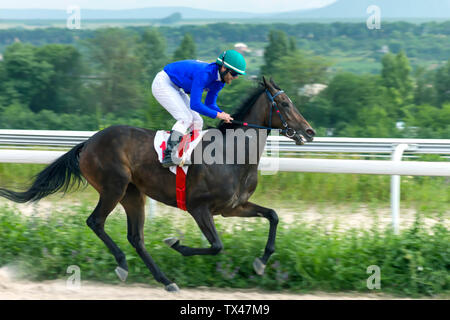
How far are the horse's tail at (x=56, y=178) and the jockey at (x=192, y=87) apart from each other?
0.87m

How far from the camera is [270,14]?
31.2 metres

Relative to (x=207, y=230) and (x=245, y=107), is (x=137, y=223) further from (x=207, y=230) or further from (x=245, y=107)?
(x=245, y=107)

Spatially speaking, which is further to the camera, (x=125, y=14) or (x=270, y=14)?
(x=270, y=14)

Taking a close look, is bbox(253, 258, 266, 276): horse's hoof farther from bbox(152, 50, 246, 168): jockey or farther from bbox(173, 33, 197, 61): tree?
bbox(173, 33, 197, 61): tree

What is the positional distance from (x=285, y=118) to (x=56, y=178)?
1976 mm

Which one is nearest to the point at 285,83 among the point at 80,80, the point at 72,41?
the point at 80,80

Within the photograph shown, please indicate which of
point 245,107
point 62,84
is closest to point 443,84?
point 62,84

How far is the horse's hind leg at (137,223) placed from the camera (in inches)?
168

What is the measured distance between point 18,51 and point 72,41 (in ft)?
6.99

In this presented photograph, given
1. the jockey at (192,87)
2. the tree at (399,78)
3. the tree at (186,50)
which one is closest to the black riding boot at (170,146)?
the jockey at (192,87)

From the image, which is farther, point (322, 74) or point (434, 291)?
point (322, 74)

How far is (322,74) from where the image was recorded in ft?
48.0

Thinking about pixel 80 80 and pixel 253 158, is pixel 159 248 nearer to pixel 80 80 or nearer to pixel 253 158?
pixel 253 158
